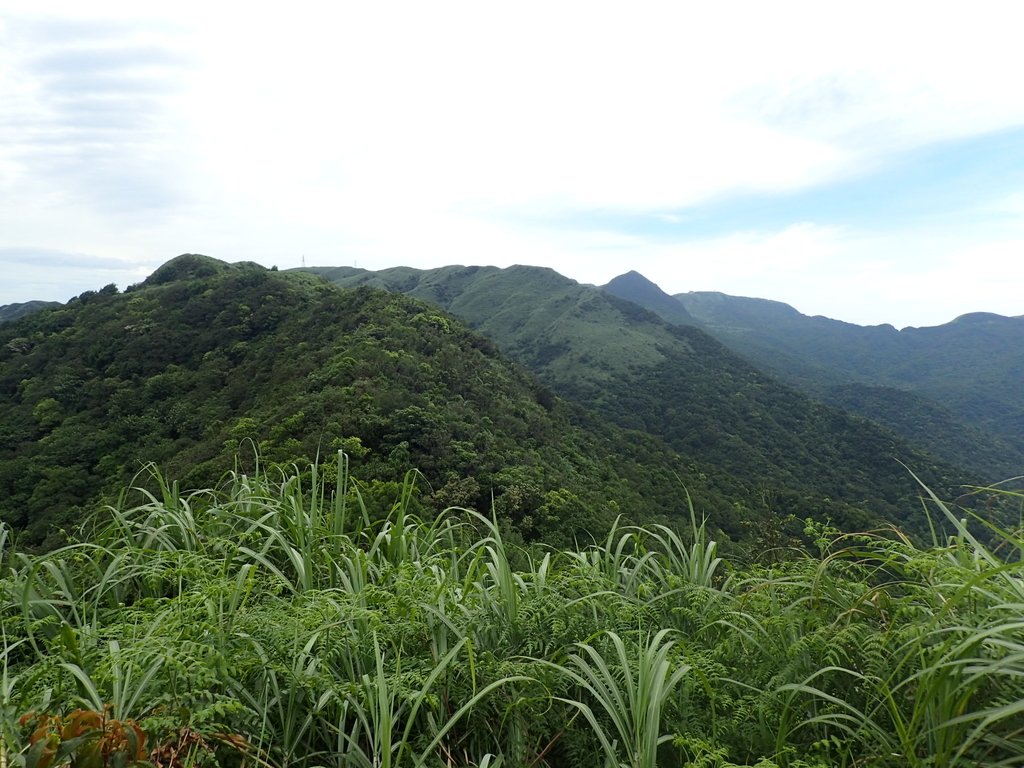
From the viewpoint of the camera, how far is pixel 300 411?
54.9ft

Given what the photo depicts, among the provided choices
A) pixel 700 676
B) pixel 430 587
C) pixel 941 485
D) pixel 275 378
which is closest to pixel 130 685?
pixel 430 587

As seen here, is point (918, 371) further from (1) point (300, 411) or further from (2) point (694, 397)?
(1) point (300, 411)

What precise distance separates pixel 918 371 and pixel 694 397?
368 ft

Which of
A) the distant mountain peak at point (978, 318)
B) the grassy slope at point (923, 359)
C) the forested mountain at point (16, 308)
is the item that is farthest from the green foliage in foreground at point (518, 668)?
the distant mountain peak at point (978, 318)

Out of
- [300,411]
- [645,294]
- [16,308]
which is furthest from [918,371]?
[16,308]

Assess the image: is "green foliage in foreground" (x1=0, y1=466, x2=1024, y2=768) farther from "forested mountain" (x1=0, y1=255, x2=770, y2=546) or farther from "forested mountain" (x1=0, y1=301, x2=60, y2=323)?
"forested mountain" (x1=0, y1=301, x2=60, y2=323)

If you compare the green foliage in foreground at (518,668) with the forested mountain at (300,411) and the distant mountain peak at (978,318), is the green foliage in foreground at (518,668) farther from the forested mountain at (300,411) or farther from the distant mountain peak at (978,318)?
the distant mountain peak at (978,318)

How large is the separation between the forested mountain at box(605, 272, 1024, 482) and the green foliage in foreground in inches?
3131

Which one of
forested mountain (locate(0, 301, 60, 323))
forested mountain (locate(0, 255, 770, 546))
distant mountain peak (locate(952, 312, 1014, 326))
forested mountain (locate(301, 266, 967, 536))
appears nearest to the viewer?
forested mountain (locate(0, 255, 770, 546))

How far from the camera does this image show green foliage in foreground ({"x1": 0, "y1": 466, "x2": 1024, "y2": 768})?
137 centimetres

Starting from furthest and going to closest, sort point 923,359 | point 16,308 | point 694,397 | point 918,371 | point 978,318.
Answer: point 978,318
point 923,359
point 918,371
point 16,308
point 694,397

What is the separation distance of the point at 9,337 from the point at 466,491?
117 ft

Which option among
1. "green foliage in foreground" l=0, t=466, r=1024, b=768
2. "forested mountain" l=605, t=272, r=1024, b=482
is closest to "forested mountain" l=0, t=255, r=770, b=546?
"green foliage in foreground" l=0, t=466, r=1024, b=768

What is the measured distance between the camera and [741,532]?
2516cm
